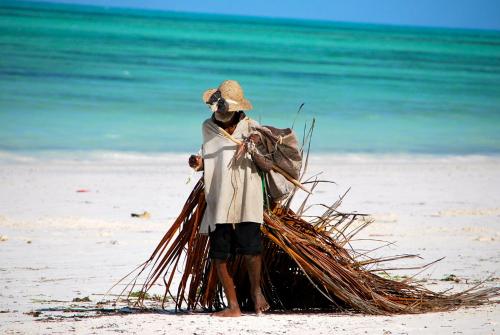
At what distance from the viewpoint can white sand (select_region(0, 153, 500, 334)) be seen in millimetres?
4453

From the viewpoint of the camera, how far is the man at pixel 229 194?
4.50 metres

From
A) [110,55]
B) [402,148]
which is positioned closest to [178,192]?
[402,148]

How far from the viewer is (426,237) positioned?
301 inches

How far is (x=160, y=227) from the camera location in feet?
25.9

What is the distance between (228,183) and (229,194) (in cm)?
6

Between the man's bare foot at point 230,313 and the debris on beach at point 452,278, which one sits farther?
the debris on beach at point 452,278

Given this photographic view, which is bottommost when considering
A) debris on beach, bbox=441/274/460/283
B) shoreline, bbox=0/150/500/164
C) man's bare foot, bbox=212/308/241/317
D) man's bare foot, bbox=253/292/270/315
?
man's bare foot, bbox=212/308/241/317

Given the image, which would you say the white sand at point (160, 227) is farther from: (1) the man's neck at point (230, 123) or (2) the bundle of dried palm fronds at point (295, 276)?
(1) the man's neck at point (230, 123)

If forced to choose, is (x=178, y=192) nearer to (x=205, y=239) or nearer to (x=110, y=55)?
(x=205, y=239)

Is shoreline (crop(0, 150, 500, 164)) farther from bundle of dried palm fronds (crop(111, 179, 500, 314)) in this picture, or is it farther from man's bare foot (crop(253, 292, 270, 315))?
man's bare foot (crop(253, 292, 270, 315))

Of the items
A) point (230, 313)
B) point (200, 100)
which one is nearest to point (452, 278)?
point (230, 313)

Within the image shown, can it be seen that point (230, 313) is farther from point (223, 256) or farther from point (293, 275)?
point (293, 275)

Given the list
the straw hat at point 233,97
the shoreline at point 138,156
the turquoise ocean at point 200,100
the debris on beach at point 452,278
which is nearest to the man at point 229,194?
the straw hat at point 233,97

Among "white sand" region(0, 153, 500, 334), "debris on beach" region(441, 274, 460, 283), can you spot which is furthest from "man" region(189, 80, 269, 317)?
"debris on beach" region(441, 274, 460, 283)
